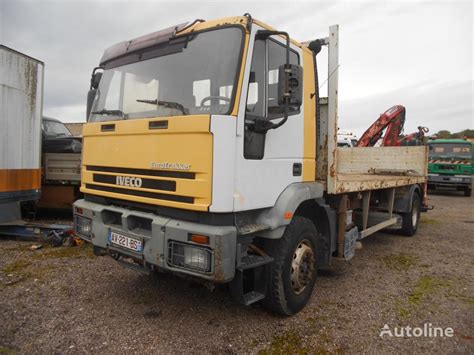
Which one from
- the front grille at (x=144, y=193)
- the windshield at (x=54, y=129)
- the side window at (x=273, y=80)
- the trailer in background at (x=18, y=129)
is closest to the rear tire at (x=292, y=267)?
the front grille at (x=144, y=193)

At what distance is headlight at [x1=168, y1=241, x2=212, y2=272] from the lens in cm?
268

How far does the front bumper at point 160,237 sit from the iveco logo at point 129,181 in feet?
0.81

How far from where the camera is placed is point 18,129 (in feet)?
20.4

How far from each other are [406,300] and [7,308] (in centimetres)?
422

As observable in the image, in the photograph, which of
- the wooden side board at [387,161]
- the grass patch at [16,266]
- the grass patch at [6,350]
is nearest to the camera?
the grass patch at [6,350]

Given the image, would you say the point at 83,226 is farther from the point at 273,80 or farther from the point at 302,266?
the point at 273,80

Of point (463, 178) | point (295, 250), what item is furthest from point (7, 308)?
point (463, 178)

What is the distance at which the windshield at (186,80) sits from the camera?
112 inches

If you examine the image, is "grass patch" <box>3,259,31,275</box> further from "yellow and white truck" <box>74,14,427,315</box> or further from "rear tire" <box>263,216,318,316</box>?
"rear tire" <box>263,216,318,316</box>

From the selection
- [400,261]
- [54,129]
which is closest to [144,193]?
[400,261]

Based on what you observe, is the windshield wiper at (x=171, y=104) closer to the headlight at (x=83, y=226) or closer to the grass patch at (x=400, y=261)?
the headlight at (x=83, y=226)

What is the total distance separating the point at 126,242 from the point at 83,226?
0.81 meters

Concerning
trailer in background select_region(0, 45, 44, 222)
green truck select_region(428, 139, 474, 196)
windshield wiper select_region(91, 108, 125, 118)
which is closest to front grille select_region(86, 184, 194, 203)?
windshield wiper select_region(91, 108, 125, 118)

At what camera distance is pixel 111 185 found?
11.3 feet
